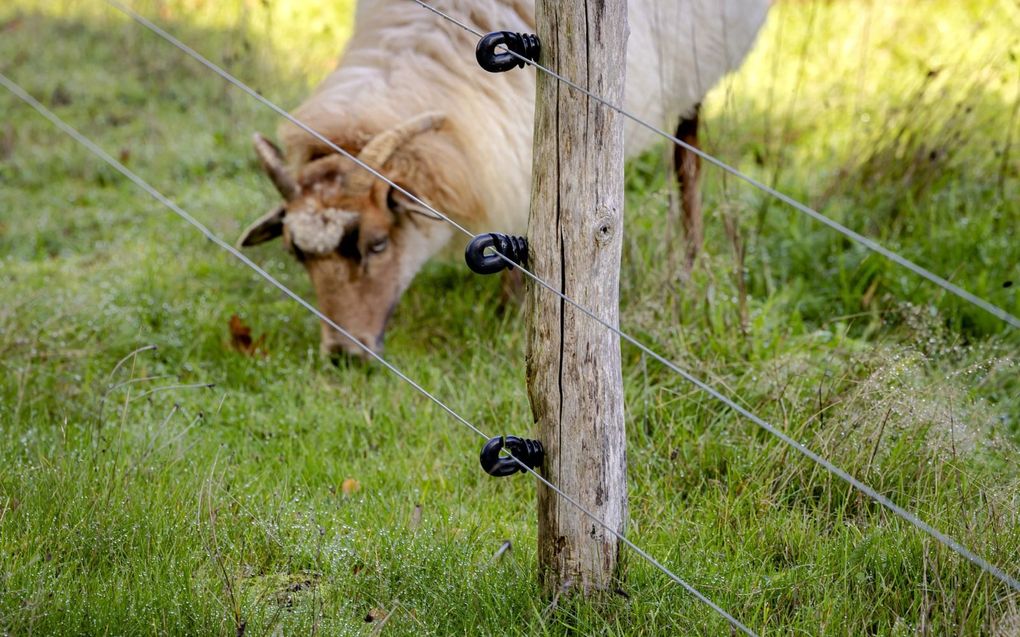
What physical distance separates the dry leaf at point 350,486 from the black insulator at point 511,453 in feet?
3.17

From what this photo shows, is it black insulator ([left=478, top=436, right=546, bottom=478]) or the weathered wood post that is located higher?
the weathered wood post

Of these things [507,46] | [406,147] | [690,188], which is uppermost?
[507,46]

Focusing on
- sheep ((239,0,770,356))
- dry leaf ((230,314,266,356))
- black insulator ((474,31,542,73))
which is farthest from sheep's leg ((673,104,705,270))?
black insulator ((474,31,542,73))

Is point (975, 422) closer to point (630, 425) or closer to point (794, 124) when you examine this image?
point (630, 425)

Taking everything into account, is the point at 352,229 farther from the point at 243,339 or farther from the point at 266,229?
the point at 243,339

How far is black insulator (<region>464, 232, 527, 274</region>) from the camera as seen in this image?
2.32 metres

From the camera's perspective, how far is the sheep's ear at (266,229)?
446 cm

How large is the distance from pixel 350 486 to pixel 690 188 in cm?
235

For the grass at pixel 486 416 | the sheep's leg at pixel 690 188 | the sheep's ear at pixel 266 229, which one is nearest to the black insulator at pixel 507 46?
the grass at pixel 486 416

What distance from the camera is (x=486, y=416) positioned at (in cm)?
377

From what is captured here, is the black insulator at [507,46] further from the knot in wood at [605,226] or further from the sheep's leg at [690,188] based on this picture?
the sheep's leg at [690,188]

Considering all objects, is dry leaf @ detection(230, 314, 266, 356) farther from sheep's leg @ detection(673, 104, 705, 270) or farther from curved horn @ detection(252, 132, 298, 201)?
sheep's leg @ detection(673, 104, 705, 270)

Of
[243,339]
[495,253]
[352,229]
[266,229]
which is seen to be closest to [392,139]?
[352,229]

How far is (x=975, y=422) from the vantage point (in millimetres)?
3096
